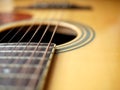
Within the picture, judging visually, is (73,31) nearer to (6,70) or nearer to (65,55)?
(65,55)

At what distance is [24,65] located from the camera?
0.46 m

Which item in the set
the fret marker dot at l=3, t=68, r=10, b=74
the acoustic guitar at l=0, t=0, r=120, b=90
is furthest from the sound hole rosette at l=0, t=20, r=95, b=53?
the fret marker dot at l=3, t=68, r=10, b=74

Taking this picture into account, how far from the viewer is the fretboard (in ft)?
1.30

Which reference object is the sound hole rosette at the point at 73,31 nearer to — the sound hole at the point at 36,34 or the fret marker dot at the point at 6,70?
the sound hole at the point at 36,34

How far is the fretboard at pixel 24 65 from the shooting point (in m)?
0.39

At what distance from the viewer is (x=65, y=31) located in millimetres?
821

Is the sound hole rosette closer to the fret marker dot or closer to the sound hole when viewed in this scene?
the sound hole

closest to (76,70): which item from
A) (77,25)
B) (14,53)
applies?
(14,53)

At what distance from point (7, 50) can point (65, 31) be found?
324 mm

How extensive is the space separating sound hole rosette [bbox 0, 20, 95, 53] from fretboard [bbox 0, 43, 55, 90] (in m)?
0.05

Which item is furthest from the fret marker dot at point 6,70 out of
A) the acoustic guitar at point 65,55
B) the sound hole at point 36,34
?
the sound hole at point 36,34

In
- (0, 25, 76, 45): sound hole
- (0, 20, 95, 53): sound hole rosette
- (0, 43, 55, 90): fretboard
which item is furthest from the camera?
(0, 25, 76, 45): sound hole

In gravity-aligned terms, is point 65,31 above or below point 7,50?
above

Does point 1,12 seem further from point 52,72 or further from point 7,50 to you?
point 52,72
